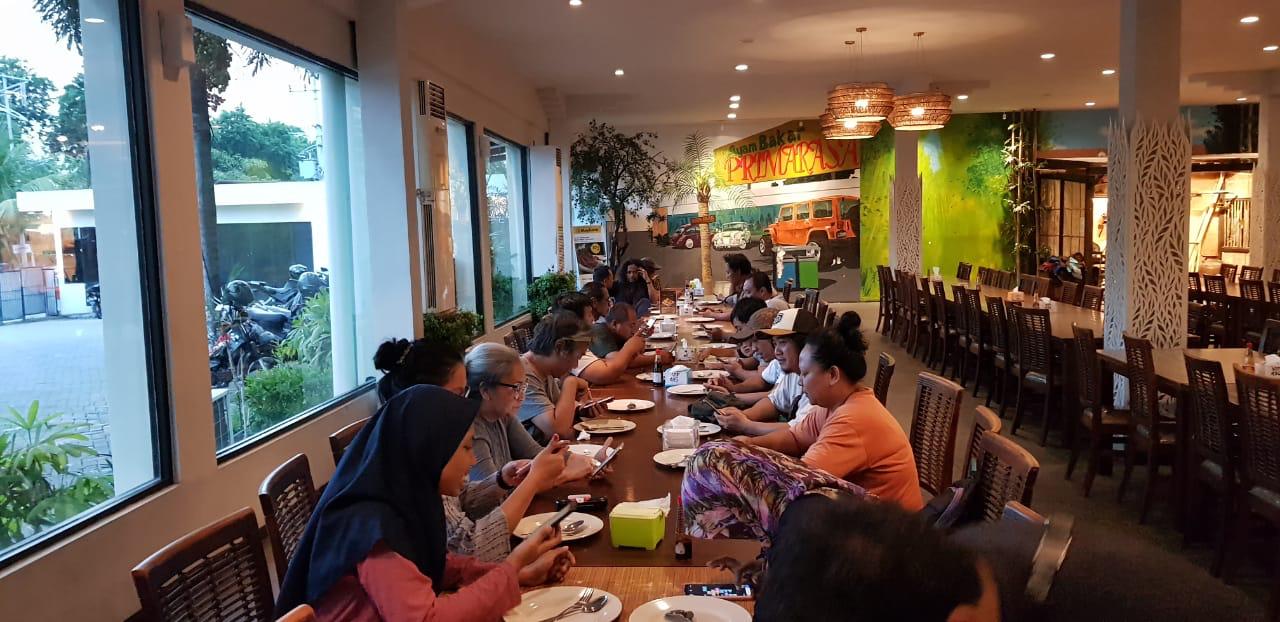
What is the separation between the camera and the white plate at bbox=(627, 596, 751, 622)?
186 centimetres

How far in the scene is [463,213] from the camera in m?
8.38

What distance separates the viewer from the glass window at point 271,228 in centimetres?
428

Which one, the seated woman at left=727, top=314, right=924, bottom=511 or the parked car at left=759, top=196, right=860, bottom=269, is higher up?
the parked car at left=759, top=196, right=860, bottom=269

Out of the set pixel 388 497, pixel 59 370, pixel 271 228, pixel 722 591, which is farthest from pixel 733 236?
pixel 388 497

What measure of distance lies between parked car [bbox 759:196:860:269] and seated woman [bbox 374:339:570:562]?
1309 centimetres

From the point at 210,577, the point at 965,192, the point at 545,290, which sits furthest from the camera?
the point at 965,192

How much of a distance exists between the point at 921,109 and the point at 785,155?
20.8 ft

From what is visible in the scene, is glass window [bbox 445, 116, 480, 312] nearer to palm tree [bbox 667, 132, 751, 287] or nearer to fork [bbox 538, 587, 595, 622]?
fork [bbox 538, 587, 595, 622]

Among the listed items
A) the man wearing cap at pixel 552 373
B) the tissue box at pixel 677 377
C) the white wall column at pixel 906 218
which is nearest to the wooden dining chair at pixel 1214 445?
the tissue box at pixel 677 377

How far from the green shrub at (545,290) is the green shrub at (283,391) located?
14.5ft

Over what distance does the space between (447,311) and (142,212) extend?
3.34 meters

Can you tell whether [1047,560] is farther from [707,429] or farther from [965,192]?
[965,192]

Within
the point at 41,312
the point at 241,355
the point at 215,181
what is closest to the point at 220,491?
the point at 241,355

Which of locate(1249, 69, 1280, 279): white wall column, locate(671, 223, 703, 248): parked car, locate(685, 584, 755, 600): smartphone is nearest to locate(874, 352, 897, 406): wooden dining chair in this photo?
locate(685, 584, 755, 600): smartphone
